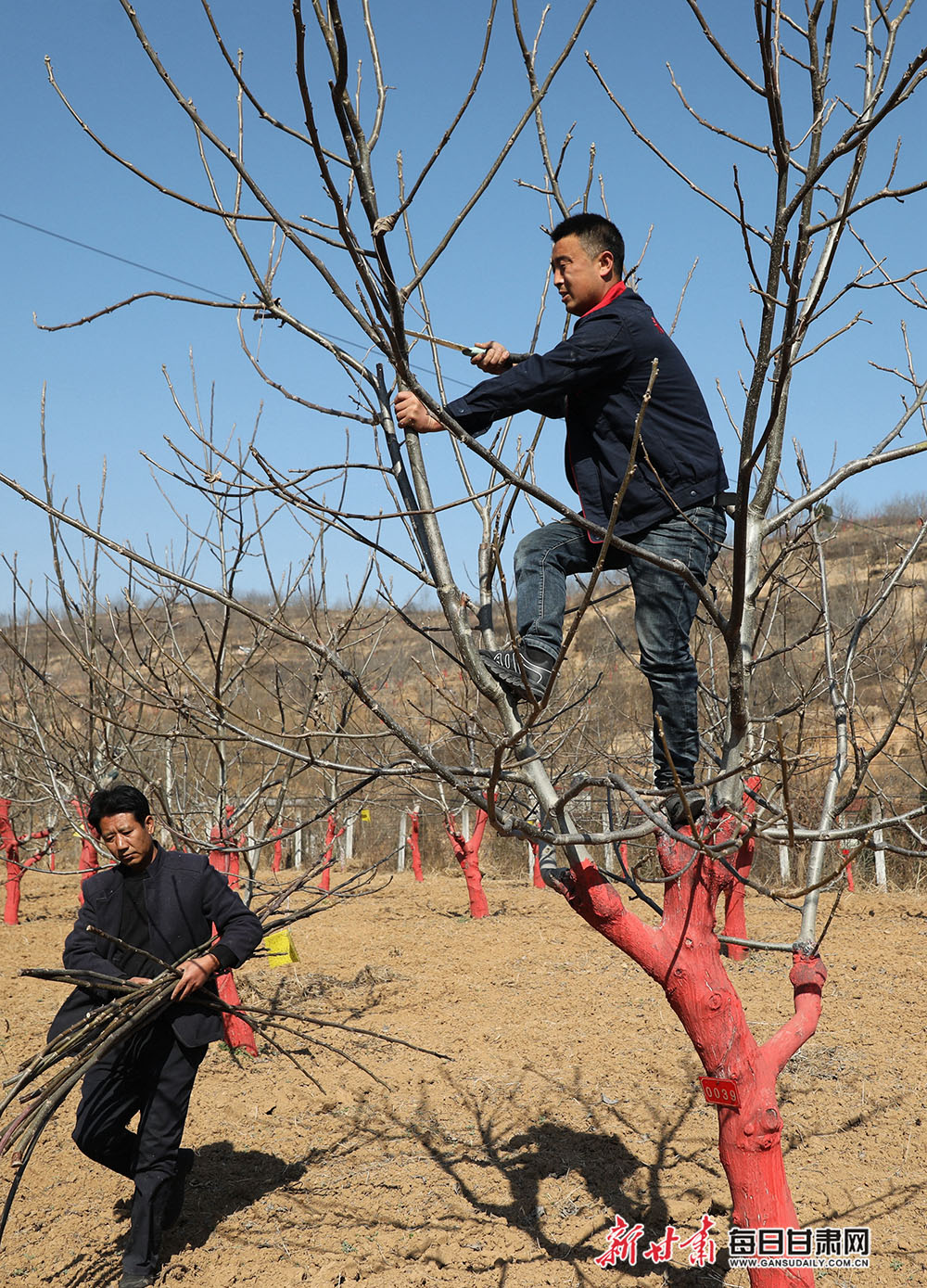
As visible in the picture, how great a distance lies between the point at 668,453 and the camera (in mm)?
2123

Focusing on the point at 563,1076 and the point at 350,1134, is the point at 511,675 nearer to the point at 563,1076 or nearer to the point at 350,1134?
the point at 350,1134

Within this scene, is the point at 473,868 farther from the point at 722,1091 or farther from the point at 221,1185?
the point at 722,1091

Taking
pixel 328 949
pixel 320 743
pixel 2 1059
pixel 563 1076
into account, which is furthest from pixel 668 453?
pixel 328 949

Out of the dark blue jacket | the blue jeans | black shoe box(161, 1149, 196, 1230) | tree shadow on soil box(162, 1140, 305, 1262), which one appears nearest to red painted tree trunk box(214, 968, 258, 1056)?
tree shadow on soil box(162, 1140, 305, 1262)

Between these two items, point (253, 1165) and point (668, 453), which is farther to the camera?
point (253, 1165)

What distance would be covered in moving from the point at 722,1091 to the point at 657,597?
1.20 meters

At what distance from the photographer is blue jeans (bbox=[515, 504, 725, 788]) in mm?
2107

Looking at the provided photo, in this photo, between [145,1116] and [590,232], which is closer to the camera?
[590,232]

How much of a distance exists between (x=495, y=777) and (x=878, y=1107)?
3.97 metres

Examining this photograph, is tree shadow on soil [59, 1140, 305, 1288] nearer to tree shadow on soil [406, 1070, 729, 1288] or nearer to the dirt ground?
the dirt ground

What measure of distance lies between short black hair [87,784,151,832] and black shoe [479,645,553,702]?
1.85m

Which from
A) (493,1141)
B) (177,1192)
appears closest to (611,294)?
(177,1192)

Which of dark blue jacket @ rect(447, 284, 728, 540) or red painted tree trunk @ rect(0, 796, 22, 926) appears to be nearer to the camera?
dark blue jacket @ rect(447, 284, 728, 540)

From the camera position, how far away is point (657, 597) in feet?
6.97
